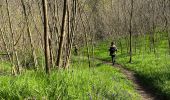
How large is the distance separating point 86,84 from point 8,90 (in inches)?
98.9

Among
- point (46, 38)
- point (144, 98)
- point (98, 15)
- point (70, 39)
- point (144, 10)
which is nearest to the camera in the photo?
point (46, 38)

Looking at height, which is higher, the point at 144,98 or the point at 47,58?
the point at 47,58

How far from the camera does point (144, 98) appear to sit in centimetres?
1223

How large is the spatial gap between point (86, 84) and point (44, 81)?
1.67 metres

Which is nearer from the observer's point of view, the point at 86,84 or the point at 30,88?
the point at 30,88

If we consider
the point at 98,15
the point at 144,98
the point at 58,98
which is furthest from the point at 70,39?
the point at 98,15

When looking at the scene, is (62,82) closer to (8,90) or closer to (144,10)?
(8,90)

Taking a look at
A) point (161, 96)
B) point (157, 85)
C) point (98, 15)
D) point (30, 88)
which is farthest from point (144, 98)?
point (98, 15)

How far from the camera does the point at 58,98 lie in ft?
21.4

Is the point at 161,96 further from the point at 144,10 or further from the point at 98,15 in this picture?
the point at 98,15

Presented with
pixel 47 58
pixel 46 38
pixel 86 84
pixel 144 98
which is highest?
pixel 46 38

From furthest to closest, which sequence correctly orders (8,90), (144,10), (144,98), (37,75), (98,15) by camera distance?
1. (98,15)
2. (144,10)
3. (144,98)
4. (37,75)
5. (8,90)

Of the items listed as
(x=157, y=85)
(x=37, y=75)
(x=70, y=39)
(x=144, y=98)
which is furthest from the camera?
(x=157, y=85)

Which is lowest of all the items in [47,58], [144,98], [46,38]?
[144,98]
